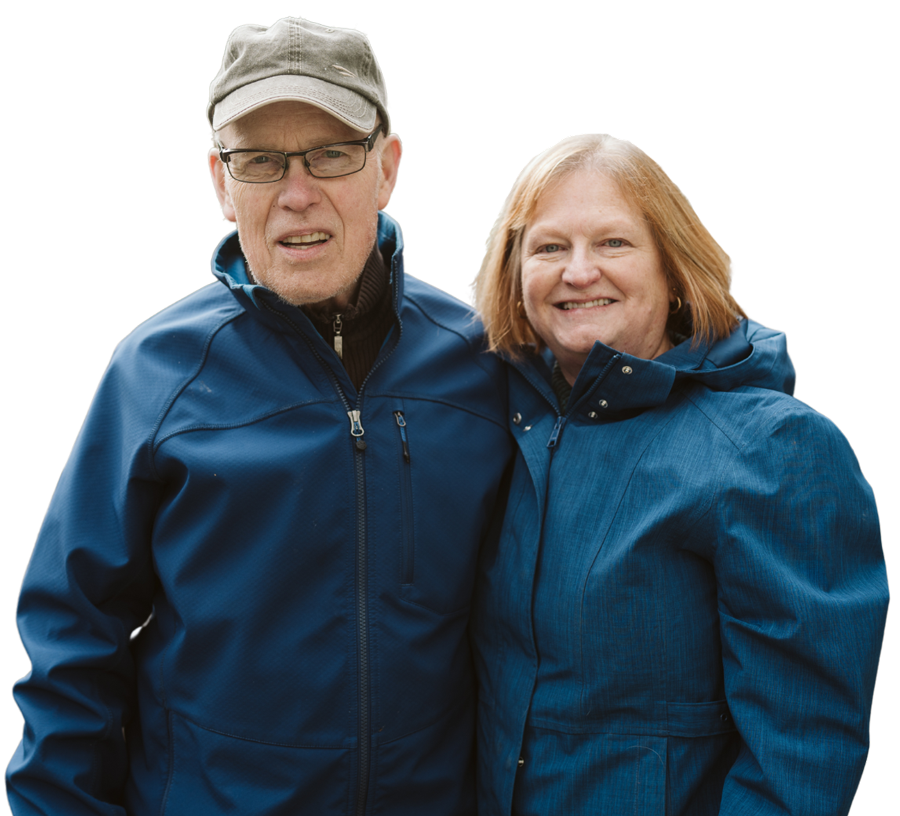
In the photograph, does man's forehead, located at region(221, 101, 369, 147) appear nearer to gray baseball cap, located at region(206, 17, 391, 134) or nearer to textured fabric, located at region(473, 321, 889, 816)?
gray baseball cap, located at region(206, 17, 391, 134)

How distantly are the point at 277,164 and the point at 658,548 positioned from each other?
3.79 ft

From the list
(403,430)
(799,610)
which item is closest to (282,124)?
(403,430)

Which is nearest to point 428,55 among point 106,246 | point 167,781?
point 106,246

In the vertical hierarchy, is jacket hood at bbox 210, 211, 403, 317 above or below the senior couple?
above

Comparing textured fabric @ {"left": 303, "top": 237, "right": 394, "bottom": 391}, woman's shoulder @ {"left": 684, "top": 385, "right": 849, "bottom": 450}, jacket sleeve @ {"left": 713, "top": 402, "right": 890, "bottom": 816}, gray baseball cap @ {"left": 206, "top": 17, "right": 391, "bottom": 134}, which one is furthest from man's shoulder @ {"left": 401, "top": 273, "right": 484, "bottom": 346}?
jacket sleeve @ {"left": 713, "top": 402, "right": 890, "bottom": 816}

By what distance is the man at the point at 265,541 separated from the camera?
1.58m

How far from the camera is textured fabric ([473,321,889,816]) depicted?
1.37 meters

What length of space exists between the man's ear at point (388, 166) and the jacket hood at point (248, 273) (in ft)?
0.31

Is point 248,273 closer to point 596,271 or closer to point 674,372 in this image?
point 596,271

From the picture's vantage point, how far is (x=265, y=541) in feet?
5.22

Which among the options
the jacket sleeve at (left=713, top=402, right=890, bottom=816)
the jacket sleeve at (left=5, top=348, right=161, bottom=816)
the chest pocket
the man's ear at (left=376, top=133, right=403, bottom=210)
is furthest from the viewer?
the man's ear at (left=376, top=133, right=403, bottom=210)

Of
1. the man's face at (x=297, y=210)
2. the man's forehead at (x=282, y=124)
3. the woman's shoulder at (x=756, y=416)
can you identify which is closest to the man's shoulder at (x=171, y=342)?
the man's face at (x=297, y=210)

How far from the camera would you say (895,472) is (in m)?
2.51

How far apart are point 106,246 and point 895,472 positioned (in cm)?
275
